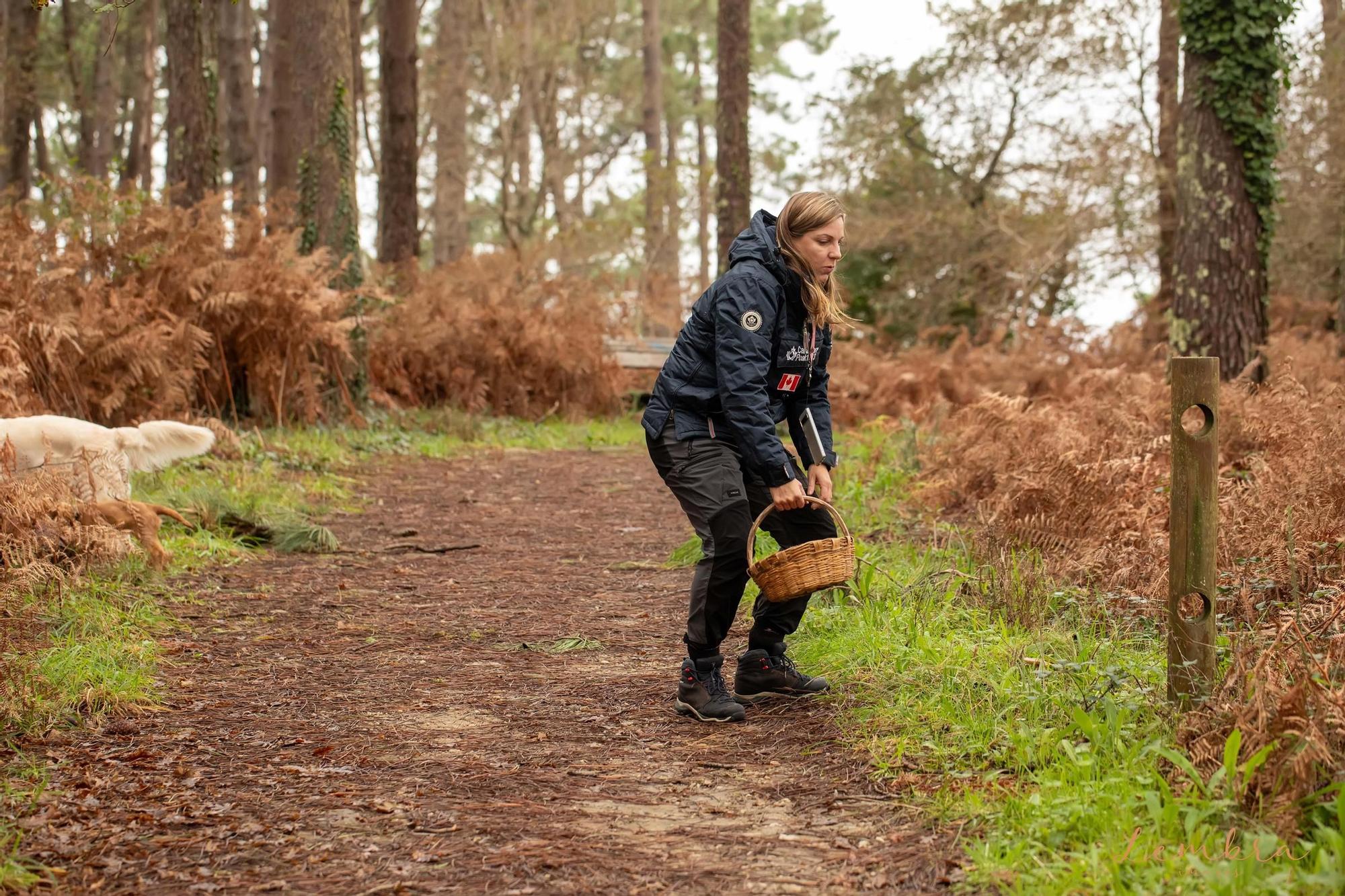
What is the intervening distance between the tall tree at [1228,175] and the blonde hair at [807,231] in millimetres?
7257

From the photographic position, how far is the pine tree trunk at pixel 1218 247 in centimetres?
1069

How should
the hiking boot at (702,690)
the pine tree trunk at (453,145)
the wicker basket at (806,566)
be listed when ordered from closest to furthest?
the wicker basket at (806,566)
the hiking boot at (702,690)
the pine tree trunk at (453,145)

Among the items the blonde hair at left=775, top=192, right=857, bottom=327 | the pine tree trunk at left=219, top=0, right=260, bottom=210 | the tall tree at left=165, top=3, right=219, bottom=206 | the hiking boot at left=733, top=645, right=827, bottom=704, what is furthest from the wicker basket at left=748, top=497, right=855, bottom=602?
the pine tree trunk at left=219, top=0, right=260, bottom=210

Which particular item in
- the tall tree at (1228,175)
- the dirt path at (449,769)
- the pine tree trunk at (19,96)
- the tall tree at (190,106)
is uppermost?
the pine tree trunk at (19,96)

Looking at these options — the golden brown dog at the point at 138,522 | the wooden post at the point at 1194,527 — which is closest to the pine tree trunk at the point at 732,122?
the golden brown dog at the point at 138,522

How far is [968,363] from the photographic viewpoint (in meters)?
15.8

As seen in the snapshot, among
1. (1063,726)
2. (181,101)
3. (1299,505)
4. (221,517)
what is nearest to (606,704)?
(1063,726)

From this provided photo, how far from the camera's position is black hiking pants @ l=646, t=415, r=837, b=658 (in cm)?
464

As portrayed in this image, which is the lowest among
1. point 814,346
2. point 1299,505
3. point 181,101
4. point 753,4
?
point 1299,505

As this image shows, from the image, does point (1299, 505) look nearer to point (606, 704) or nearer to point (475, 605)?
point (606, 704)

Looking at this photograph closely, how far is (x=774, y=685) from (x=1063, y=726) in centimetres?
135

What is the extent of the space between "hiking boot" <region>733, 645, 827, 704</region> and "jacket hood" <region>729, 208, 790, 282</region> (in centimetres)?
156

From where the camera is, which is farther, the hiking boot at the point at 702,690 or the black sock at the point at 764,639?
the black sock at the point at 764,639

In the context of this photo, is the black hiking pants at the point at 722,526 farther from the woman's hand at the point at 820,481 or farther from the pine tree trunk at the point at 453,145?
the pine tree trunk at the point at 453,145
